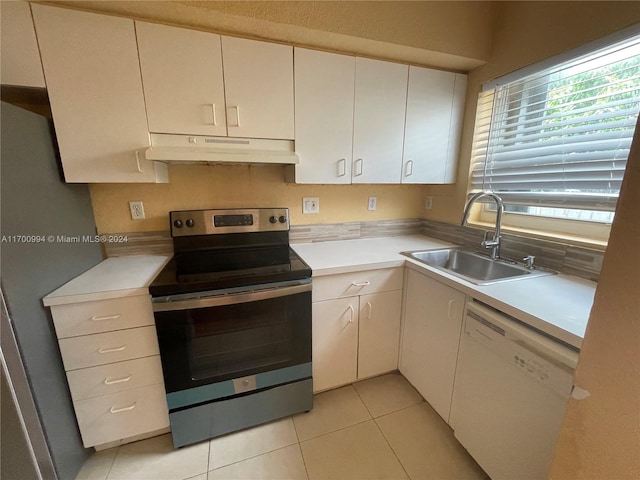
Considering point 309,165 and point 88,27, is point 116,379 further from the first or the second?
point 88,27

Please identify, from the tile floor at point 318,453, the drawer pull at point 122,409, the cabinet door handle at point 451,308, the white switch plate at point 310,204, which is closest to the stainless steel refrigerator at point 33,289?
the drawer pull at point 122,409

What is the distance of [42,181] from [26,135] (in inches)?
7.2

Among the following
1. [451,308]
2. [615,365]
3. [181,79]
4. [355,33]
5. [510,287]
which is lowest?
[451,308]

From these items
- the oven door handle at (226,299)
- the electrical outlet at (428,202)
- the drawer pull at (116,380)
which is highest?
the electrical outlet at (428,202)

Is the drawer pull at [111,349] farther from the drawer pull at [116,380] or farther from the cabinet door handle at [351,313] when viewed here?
the cabinet door handle at [351,313]

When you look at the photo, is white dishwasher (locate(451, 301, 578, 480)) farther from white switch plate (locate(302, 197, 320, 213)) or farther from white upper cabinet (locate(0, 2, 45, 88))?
white upper cabinet (locate(0, 2, 45, 88))

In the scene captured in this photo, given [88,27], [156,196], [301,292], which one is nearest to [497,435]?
[301,292]

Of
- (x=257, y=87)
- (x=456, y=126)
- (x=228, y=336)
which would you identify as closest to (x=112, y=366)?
(x=228, y=336)

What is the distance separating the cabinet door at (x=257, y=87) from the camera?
134cm

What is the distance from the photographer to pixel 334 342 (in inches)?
61.9

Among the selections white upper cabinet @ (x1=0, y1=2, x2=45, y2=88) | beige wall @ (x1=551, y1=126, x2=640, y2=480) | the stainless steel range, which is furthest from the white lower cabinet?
white upper cabinet @ (x1=0, y1=2, x2=45, y2=88)

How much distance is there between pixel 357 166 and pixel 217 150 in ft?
2.70

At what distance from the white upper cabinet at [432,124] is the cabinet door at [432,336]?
2.52ft

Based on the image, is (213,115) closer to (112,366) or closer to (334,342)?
(112,366)
